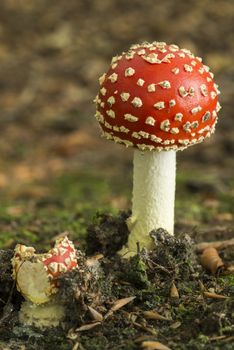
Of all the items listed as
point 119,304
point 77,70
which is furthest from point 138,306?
point 77,70

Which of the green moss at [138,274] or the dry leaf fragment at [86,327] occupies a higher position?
the green moss at [138,274]

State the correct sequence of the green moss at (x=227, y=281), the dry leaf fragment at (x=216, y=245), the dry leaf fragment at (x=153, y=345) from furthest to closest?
1. the dry leaf fragment at (x=216, y=245)
2. the green moss at (x=227, y=281)
3. the dry leaf fragment at (x=153, y=345)

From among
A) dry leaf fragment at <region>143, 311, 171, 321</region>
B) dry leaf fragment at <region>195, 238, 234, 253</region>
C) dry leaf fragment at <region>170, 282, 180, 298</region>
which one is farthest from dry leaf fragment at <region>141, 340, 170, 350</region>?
dry leaf fragment at <region>195, 238, 234, 253</region>

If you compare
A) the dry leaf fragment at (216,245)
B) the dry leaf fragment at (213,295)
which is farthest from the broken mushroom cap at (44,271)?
the dry leaf fragment at (216,245)

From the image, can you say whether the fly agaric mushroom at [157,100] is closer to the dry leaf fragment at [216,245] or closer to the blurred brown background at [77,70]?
the dry leaf fragment at [216,245]

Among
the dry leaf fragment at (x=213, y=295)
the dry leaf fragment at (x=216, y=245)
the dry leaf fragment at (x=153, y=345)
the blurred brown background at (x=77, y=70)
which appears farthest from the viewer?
the blurred brown background at (x=77, y=70)

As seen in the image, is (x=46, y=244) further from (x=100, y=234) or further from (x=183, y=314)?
(x=183, y=314)

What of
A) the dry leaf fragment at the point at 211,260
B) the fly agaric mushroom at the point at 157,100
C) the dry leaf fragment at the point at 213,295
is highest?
the fly agaric mushroom at the point at 157,100

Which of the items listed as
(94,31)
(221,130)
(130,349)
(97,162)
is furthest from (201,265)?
(94,31)

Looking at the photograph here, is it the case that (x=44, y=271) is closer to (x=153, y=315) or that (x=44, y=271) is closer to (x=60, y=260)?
(x=60, y=260)
